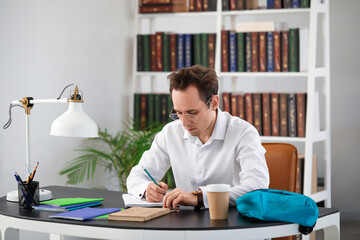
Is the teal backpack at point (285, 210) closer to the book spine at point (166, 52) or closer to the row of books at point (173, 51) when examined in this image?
the row of books at point (173, 51)

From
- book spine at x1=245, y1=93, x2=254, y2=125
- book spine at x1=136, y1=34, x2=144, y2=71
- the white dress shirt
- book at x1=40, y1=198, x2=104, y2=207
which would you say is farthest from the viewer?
book spine at x1=136, y1=34, x2=144, y2=71

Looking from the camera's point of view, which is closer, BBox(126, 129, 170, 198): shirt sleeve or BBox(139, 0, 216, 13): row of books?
BBox(126, 129, 170, 198): shirt sleeve

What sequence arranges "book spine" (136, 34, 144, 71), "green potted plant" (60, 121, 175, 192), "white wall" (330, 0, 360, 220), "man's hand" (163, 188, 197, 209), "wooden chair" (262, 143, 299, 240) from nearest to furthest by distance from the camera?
"man's hand" (163, 188, 197, 209)
"wooden chair" (262, 143, 299, 240)
"green potted plant" (60, 121, 175, 192)
"book spine" (136, 34, 144, 71)
"white wall" (330, 0, 360, 220)

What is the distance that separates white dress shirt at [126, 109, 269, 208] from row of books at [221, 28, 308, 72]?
152cm

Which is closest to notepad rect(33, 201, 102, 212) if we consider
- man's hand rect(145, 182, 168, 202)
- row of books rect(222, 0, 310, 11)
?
man's hand rect(145, 182, 168, 202)

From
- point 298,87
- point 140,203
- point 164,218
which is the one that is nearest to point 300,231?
point 164,218

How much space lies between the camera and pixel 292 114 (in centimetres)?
377

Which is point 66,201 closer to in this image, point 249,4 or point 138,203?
point 138,203

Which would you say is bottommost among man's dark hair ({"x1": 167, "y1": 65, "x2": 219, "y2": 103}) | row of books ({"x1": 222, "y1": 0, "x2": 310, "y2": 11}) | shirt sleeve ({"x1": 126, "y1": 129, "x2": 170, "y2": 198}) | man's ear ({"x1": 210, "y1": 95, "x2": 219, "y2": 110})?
shirt sleeve ({"x1": 126, "y1": 129, "x2": 170, "y2": 198})

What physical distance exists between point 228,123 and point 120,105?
1887 millimetres

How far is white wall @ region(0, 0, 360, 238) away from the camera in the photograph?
119 inches

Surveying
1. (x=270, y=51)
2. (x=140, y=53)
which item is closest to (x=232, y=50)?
(x=270, y=51)

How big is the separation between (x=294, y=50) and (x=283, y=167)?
152 centimetres

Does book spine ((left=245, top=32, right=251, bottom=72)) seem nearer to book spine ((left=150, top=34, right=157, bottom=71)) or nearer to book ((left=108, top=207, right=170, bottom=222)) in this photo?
book spine ((left=150, top=34, right=157, bottom=71))
